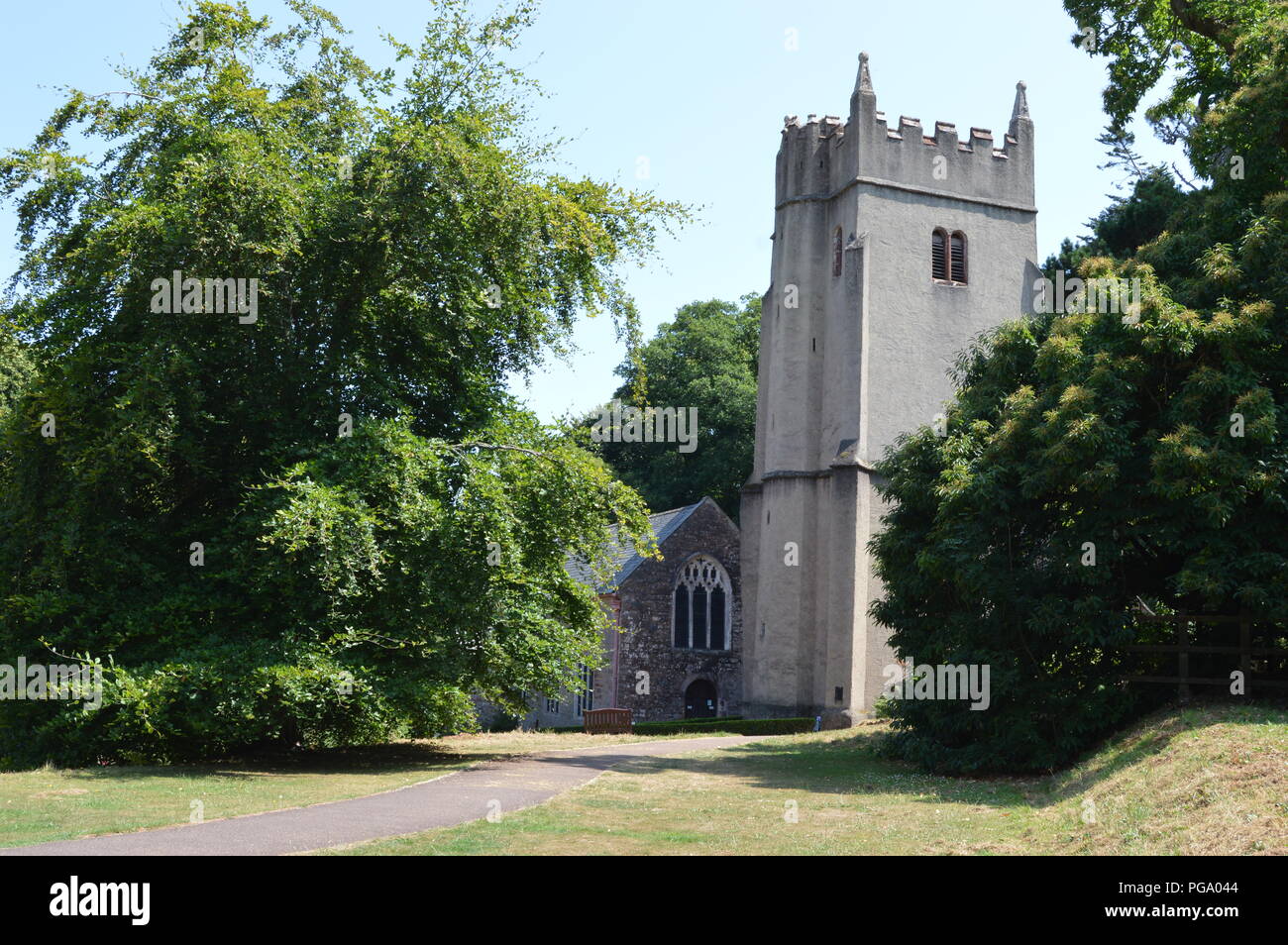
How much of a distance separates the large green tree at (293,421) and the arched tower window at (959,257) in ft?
56.2

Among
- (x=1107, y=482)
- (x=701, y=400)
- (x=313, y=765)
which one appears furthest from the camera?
(x=701, y=400)

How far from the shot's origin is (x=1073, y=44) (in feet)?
89.2

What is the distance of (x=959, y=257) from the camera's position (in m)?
35.9

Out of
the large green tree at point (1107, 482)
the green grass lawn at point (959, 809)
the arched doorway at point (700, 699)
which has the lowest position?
the arched doorway at point (700, 699)

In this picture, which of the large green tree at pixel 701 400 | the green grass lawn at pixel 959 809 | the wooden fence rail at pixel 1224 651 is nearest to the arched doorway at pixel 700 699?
the large green tree at pixel 701 400

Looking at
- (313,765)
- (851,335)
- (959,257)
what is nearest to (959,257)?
(959,257)

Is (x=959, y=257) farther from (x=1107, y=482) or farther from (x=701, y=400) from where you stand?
(x=1107, y=482)

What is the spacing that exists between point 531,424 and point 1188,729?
449 inches

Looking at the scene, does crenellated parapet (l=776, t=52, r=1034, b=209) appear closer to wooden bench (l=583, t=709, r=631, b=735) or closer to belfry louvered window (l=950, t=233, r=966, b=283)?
belfry louvered window (l=950, t=233, r=966, b=283)

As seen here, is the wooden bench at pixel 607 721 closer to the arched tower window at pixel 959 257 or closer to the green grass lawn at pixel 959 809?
the green grass lawn at pixel 959 809

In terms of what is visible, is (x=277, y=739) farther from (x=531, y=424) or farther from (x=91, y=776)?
(x=531, y=424)

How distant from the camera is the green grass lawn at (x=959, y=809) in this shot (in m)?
9.95

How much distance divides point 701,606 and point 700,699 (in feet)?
11.5

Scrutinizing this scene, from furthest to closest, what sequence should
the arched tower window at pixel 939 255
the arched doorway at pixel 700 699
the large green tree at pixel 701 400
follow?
1. the large green tree at pixel 701 400
2. the arched doorway at pixel 700 699
3. the arched tower window at pixel 939 255
